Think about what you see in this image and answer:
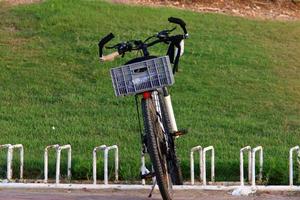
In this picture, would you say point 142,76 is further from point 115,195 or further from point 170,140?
point 115,195

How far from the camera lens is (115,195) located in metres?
6.00

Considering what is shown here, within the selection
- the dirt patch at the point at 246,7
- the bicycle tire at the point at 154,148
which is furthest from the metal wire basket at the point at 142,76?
the dirt patch at the point at 246,7

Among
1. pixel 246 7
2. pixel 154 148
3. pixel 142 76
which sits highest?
pixel 246 7

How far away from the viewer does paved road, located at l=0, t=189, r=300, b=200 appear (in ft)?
19.1

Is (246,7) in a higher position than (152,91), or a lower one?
higher

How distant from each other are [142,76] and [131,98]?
5.85 m

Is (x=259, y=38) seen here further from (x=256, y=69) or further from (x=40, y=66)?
(x=40, y=66)

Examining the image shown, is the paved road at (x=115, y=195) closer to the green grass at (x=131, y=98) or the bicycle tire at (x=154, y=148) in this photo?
the bicycle tire at (x=154, y=148)

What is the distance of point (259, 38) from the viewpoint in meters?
16.3

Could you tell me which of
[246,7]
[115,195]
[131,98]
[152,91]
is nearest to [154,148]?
[152,91]

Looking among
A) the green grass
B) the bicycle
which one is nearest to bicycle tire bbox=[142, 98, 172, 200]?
the bicycle

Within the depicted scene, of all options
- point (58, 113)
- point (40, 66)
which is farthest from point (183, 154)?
point (40, 66)

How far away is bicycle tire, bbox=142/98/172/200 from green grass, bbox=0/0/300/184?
150 centimetres

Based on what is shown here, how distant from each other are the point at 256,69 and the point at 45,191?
7.98 metres
